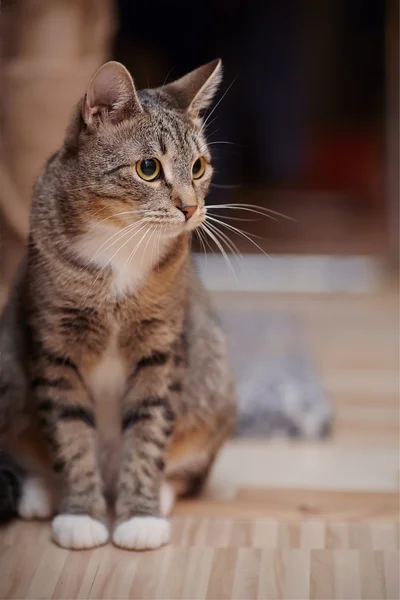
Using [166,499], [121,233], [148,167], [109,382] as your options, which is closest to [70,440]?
[109,382]

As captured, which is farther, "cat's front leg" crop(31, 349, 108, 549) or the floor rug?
the floor rug

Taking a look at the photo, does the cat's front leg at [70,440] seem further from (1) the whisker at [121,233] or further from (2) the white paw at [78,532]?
(1) the whisker at [121,233]

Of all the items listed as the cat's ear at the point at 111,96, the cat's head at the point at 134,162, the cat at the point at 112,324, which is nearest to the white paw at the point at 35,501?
the cat at the point at 112,324

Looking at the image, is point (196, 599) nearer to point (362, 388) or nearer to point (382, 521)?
point (382, 521)

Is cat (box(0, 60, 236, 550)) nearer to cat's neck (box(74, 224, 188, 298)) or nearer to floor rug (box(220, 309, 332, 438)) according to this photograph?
cat's neck (box(74, 224, 188, 298))

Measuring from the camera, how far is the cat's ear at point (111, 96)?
133cm

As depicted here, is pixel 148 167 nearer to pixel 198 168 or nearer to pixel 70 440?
pixel 198 168

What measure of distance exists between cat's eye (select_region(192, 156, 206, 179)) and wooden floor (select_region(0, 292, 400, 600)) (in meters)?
0.55

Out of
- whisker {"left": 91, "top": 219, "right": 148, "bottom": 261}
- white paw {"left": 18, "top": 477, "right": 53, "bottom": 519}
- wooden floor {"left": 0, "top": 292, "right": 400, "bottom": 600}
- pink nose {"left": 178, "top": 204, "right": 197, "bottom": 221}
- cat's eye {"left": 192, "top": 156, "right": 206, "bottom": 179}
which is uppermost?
cat's eye {"left": 192, "top": 156, "right": 206, "bottom": 179}

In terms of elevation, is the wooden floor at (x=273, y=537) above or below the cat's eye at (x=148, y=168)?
below

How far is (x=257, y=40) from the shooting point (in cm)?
274

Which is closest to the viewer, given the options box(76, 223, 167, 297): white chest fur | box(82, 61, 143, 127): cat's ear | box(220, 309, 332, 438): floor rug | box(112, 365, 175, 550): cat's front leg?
box(82, 61, 143, 127): cat's ear

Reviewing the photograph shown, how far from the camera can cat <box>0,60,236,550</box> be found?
1396 mm

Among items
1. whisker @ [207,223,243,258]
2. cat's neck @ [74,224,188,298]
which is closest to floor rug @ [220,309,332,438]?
whisker @ [207,223,243,258]
